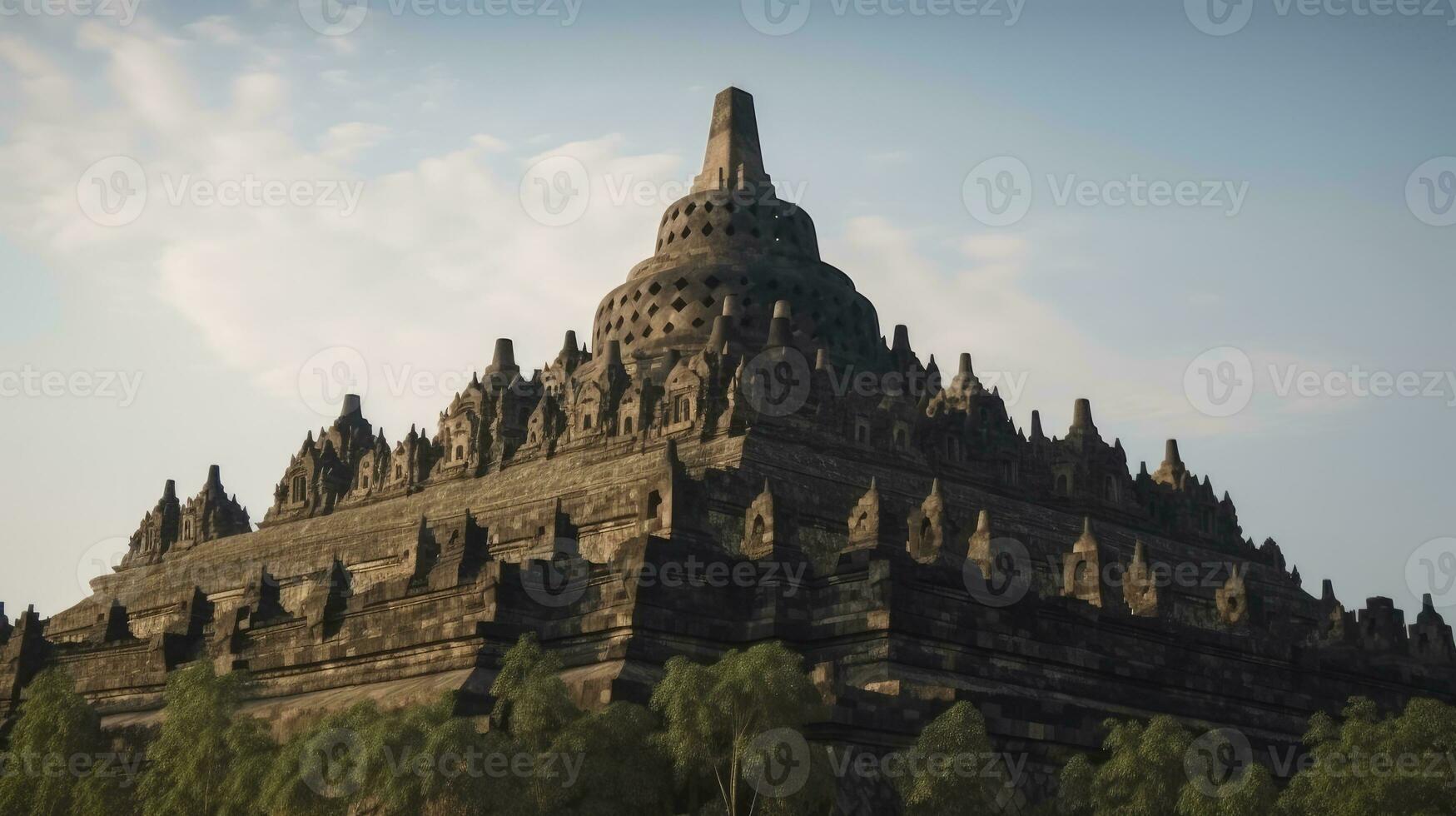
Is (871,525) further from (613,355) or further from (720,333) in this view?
(613,355)

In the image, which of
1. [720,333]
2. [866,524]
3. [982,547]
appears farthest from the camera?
[720,333]

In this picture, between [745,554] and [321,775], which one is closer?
[321,775]

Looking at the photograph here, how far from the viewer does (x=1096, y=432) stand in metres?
70.9

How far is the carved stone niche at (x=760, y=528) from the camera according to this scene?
43.0 metres

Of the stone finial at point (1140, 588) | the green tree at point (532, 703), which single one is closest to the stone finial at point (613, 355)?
the stone finial at point (1140, 588)

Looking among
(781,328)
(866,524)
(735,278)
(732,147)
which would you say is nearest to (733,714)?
(866,524)

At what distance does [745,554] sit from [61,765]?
15820 millimetres

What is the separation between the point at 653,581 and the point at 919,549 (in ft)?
24.6

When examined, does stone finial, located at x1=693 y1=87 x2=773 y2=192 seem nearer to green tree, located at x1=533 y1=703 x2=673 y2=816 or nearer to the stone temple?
the stone temple

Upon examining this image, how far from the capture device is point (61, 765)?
42.6 metres

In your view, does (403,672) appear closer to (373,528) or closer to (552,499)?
(552,499)

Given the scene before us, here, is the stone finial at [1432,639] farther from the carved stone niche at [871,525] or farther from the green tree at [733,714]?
the green tree at [733,714]

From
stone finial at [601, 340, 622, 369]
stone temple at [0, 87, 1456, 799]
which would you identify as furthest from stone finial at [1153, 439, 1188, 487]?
stone finial at [601, 340, 622, 369]

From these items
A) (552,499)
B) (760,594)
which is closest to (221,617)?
(552,499)
